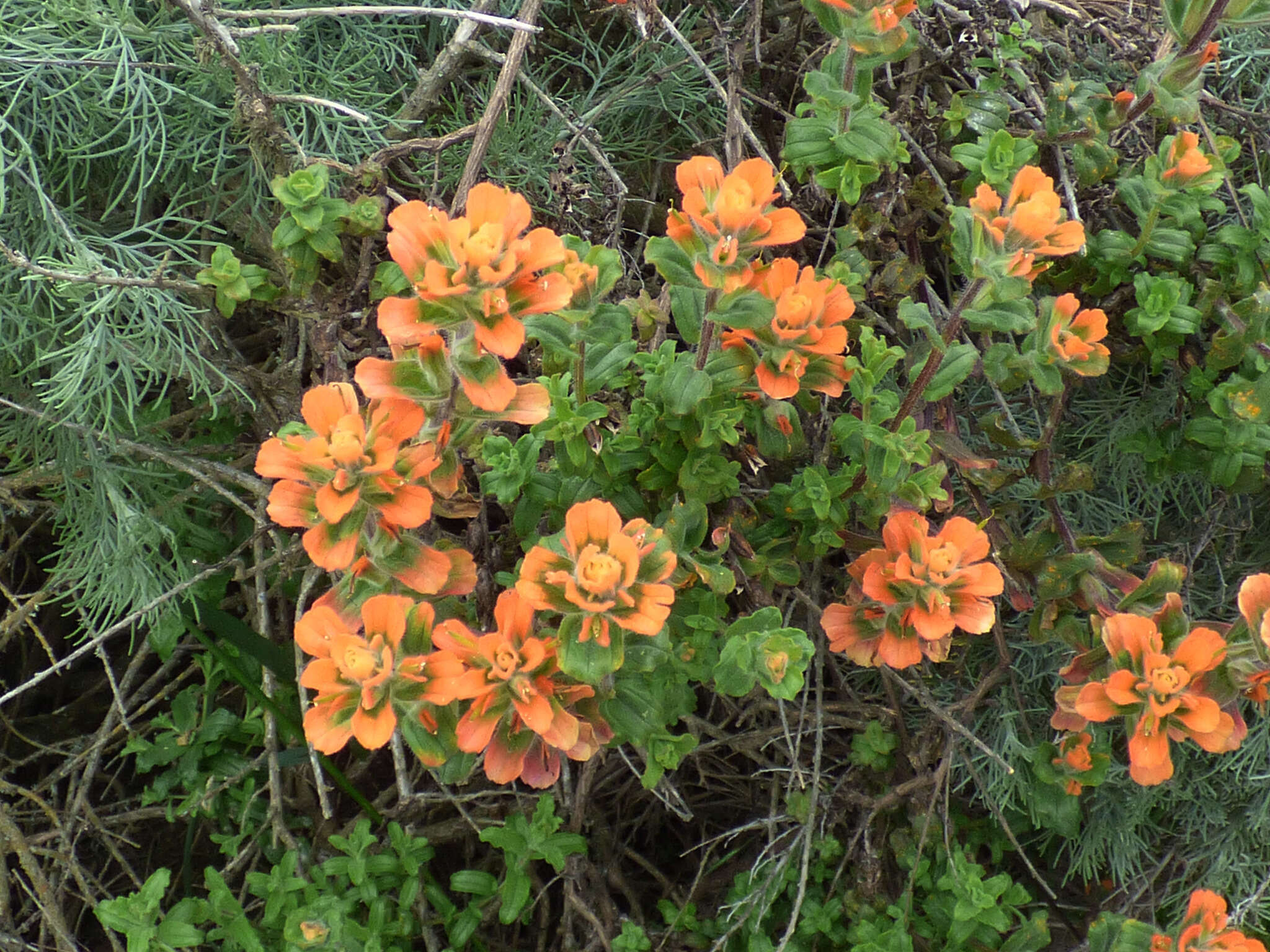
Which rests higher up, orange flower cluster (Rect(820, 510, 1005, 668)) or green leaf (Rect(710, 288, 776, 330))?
green leaf (Rect(710, 288, 776, 330))

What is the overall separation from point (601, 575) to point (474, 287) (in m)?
0.25

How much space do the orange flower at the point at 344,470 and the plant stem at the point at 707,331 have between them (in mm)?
285

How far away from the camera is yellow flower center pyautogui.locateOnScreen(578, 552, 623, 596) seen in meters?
0.83

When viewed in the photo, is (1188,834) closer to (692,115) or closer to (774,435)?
(774,435)

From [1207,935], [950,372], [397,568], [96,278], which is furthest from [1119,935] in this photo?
[96,278]

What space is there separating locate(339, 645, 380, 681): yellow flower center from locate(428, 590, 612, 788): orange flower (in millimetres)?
56

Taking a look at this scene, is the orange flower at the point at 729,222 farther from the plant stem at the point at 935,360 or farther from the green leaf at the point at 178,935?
the green leaf at the point at 178,935

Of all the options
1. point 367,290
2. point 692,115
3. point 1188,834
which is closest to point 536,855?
point 367,290

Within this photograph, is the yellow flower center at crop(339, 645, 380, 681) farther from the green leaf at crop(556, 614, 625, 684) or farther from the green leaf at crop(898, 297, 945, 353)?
the green leaf at crop(898, 297, 945, 353)

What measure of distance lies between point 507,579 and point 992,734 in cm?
77

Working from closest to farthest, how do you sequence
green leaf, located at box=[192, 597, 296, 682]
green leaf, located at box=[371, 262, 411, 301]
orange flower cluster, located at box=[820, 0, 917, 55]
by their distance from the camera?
orange flower cluster, located at box=[820, 0, 917, 55] < green leaf, located at box=[371, 262, 411, 301] < green leaf, located at box=[192, 597, 296, 682]

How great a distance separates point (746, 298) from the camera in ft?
3.07

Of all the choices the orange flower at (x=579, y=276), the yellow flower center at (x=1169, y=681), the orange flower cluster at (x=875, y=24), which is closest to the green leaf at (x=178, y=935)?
the orange flower at (x=579, y=276)

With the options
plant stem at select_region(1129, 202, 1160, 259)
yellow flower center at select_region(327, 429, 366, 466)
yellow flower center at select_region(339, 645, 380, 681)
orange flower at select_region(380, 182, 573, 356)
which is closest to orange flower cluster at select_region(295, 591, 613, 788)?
yellow flower center at select_region(339, 645, 380, 681)
